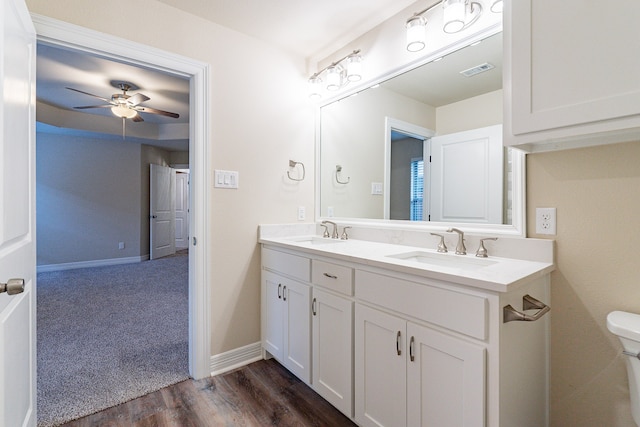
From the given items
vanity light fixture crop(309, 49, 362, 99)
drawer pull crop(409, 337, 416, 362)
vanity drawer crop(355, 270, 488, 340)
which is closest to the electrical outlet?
vanity drawer crop(355, 270, 488, 340)

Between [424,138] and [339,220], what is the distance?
89 centimetres

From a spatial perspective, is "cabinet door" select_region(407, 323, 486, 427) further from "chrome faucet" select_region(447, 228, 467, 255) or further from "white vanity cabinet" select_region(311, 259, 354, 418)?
"chrome faucet" select_region(447, 228, 467, 255)

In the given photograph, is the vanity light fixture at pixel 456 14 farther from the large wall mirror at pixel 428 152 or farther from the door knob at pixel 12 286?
the door knob at pixel 12 286

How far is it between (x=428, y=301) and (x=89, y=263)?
6148 millimetres

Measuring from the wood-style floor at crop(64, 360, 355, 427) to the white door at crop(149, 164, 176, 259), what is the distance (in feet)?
16.1

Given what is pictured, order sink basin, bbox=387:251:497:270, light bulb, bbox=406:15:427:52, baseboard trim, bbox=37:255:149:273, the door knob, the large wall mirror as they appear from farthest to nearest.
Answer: baseboard trim, bbox=37:255:149:273 < light bulb, bbox=406:15:427:52 < the large wall mirror < sink basin, bbox=387:251:497:270 < the door knob

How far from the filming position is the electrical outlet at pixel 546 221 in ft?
4.27

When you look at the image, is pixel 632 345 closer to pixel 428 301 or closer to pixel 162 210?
pixel 428 301

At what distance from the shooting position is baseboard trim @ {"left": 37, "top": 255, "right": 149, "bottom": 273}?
495 centimetres

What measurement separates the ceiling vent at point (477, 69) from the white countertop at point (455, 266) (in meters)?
0.96

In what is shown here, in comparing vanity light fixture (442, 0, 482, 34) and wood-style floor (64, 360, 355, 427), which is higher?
vanity light fixture (442, 0, 482, 34)

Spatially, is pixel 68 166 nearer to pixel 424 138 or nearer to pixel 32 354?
pixel 32 354

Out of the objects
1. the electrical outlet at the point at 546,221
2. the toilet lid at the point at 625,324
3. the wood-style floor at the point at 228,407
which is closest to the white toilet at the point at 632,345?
the toilet lid at the point at 625,324

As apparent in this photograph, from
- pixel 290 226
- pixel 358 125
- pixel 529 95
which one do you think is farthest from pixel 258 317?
pixel 529 95
